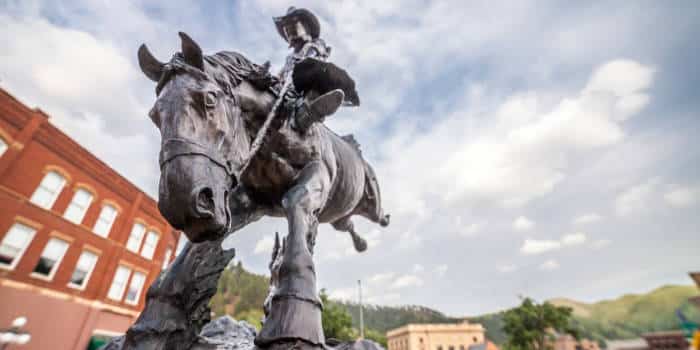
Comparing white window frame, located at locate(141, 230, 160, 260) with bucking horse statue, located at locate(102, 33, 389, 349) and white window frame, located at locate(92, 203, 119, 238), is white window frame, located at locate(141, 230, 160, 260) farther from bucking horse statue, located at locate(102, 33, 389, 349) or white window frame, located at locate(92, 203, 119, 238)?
bucking horse statue, located at locate(102, 33, 389, 349)

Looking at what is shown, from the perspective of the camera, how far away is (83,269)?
12.1 m

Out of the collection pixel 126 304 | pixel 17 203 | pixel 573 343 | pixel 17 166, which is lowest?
pixel 573 343

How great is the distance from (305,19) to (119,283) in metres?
15.3

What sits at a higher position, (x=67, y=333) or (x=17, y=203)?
(x=17, y=203)

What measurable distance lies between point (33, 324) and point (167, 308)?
13.2m

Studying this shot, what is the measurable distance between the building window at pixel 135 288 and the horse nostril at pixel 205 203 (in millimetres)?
16240

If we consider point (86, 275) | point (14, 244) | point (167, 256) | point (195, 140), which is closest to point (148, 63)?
point (195, 140)

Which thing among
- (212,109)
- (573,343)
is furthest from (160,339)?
(573,343)

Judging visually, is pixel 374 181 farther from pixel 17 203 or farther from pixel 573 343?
pixel 573 343

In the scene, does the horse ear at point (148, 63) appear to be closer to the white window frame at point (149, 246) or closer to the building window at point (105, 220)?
the building window at point (105, 220)

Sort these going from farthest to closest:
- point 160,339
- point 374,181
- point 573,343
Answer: point 573,343
point 374,181
point 160,339

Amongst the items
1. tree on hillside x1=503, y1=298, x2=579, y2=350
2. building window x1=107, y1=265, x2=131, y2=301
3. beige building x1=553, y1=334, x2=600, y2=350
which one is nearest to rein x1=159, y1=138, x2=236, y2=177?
building window x1=107, y1=265, x2=131, y2=301

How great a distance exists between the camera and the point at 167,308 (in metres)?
1.34

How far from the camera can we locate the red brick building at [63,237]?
32.9ft
